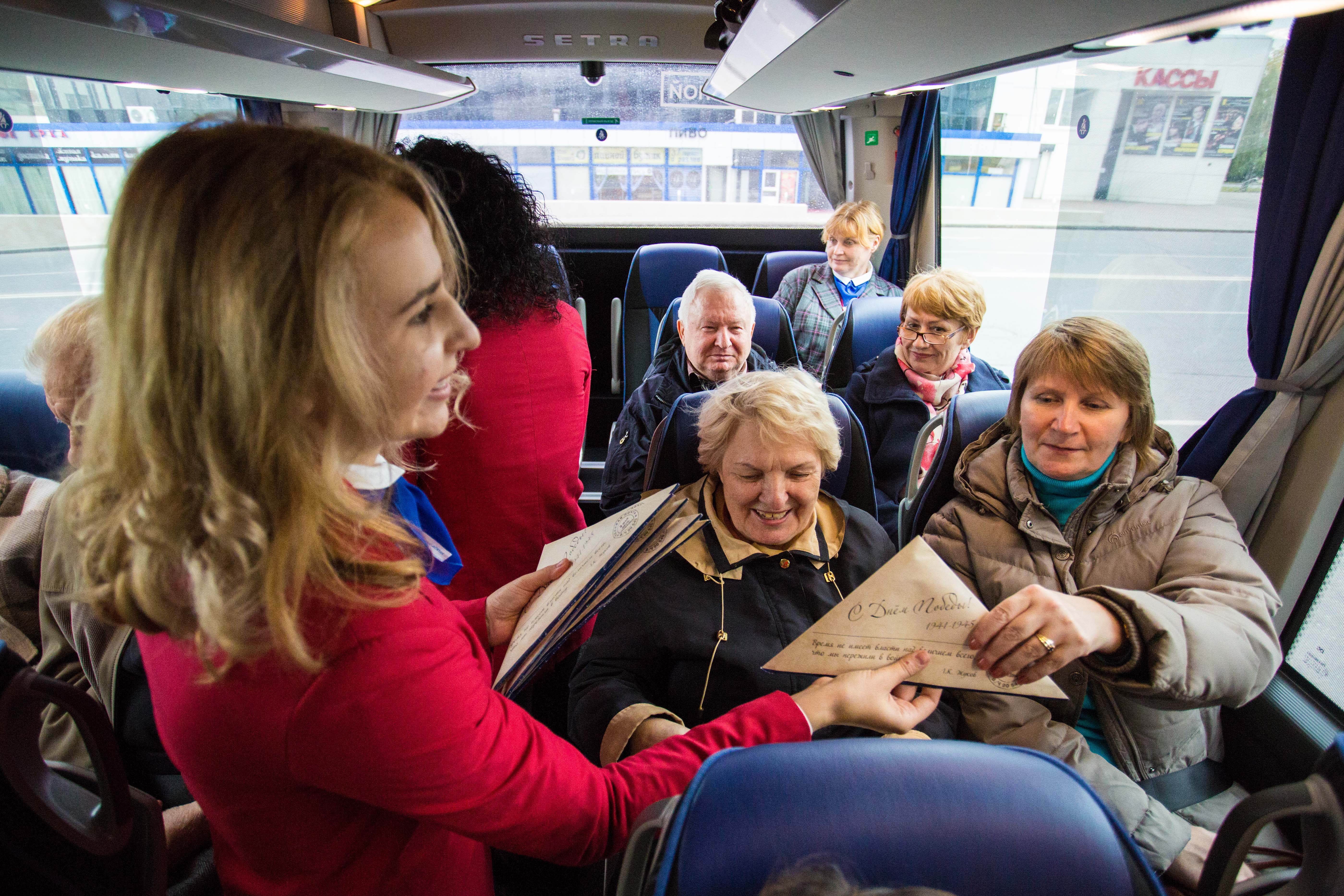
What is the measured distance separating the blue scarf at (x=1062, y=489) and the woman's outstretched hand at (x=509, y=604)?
4.09 feet

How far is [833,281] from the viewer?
4.66 meters

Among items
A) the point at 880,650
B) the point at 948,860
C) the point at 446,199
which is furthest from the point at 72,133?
the point at 948,860

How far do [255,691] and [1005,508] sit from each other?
166cm

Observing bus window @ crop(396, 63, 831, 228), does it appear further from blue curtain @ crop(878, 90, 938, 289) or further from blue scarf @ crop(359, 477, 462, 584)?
blue scarf @ crop(359, 477, 462, 584)

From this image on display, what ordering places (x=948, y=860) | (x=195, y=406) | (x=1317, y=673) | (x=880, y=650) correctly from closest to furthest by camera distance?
(x=195, y=406), (x=948, y=860), (x=880, y=650), (x=1317, y=673)

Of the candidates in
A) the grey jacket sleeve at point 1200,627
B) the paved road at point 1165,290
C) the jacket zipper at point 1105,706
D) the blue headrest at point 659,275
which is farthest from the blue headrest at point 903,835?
the blue headrest at point 659,275

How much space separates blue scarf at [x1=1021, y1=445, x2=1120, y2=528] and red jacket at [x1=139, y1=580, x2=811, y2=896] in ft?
3.43

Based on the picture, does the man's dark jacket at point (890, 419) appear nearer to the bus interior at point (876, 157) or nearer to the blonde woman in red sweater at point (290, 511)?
the bus interior at point (876, 157)

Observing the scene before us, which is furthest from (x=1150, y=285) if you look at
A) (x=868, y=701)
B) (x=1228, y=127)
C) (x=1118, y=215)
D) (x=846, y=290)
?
(x=868, y=701)

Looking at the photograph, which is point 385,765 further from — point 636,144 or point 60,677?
point 636,144

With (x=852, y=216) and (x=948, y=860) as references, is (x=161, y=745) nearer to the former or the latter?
A: (x=948, y=860)

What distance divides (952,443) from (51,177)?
477 centimetres

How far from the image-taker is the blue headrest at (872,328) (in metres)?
3.60

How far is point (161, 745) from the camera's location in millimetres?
1812
